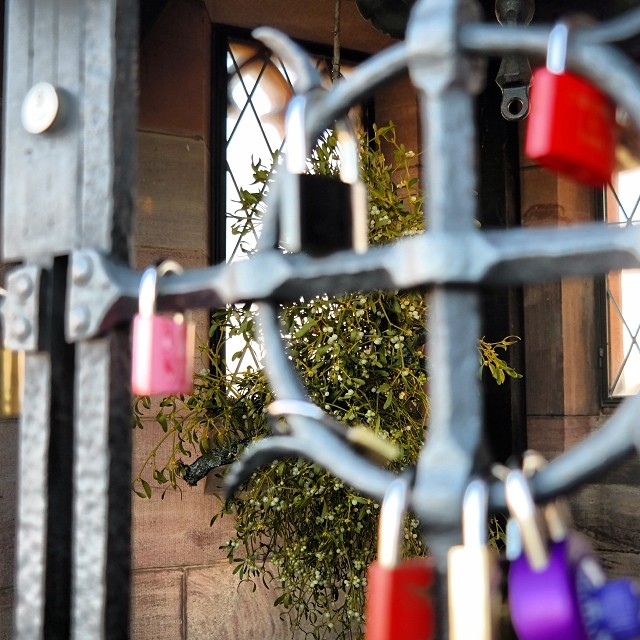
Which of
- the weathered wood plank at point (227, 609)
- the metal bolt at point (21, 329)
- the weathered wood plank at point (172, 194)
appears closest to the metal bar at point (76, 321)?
the metal bolt at point (21, 329)

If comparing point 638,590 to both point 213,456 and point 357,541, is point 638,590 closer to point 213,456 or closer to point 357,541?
point 357,541

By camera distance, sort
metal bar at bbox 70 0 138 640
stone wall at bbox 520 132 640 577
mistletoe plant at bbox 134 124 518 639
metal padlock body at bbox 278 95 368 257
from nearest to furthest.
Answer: metal padlock body at bbox 278 95 368 257 < metal bar at bbox 70 0 138 640 < mistletoe plant at bbox 134 124 518 639 < stone wall at bbox 520 132 640 577

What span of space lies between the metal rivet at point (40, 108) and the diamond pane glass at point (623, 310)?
7.73 ft

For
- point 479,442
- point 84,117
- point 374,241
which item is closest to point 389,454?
point 479,442

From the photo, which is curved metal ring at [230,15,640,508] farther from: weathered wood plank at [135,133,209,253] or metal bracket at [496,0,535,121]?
weathered wood plank at [135,133,209,253]

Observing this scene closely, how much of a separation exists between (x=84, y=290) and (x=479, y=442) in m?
0.37

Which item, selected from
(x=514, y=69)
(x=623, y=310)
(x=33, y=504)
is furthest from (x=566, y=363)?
(x=33, y=504)

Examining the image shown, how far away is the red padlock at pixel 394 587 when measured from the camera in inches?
21.0

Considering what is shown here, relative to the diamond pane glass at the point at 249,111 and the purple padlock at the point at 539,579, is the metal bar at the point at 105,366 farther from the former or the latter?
the diamond pane glass at the point at 249,111

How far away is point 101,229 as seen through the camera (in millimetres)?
761

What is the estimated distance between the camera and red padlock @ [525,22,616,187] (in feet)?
Answer: 1.80

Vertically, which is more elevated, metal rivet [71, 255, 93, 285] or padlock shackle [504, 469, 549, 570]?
metal rivet [71, 255, 93, 285]

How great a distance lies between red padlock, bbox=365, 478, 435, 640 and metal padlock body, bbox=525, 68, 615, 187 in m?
0.23

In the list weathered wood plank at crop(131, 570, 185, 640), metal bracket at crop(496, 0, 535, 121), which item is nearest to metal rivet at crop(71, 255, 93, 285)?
metal bracket at crop(496, 0, 535, 121)
